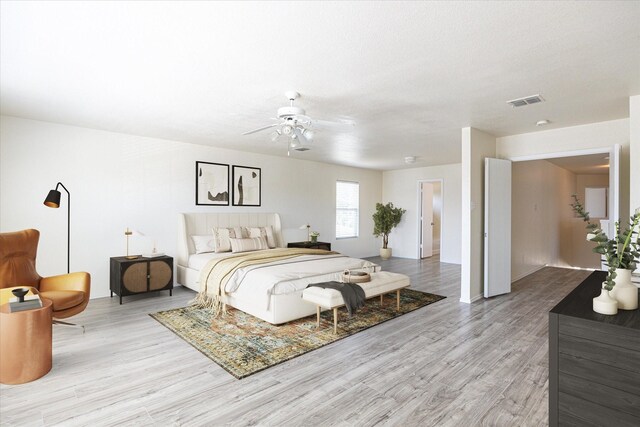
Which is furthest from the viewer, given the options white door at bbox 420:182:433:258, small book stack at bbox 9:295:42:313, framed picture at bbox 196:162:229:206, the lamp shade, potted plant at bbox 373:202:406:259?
white door at bbox 420:182:433:258

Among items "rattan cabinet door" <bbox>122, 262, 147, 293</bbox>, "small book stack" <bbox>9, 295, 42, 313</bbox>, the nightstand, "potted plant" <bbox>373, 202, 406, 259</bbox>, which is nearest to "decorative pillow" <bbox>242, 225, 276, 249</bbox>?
the nightstand

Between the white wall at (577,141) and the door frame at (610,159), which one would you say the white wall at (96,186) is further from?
the door frame at (610,159)

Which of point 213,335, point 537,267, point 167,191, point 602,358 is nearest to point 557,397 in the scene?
point 602,358

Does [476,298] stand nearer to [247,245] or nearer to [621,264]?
[621,264]

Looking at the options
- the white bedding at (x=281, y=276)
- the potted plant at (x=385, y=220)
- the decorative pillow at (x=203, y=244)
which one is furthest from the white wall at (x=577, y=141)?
the decorative pillow at (x=203, y=244)

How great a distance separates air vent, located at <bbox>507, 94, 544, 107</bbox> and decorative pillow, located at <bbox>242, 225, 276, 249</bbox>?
4.46 metres

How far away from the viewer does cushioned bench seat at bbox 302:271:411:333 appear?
3.50m

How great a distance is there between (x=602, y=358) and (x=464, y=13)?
1.97 metres

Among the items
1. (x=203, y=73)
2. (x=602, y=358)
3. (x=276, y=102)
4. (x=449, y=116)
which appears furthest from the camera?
(x=449, y=116)

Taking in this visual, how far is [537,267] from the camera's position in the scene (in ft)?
23.7

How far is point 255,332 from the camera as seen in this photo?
357cm

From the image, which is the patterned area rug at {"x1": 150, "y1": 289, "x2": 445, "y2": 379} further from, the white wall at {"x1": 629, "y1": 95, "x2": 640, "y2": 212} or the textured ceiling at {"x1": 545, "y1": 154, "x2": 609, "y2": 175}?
the textured ceiling at {"x1": 545, "y1": 154, "x2": 609, "y2": 175}

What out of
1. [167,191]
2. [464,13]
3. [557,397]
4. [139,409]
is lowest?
[139,409]

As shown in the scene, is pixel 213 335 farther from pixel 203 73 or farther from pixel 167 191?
pixel 167 191
